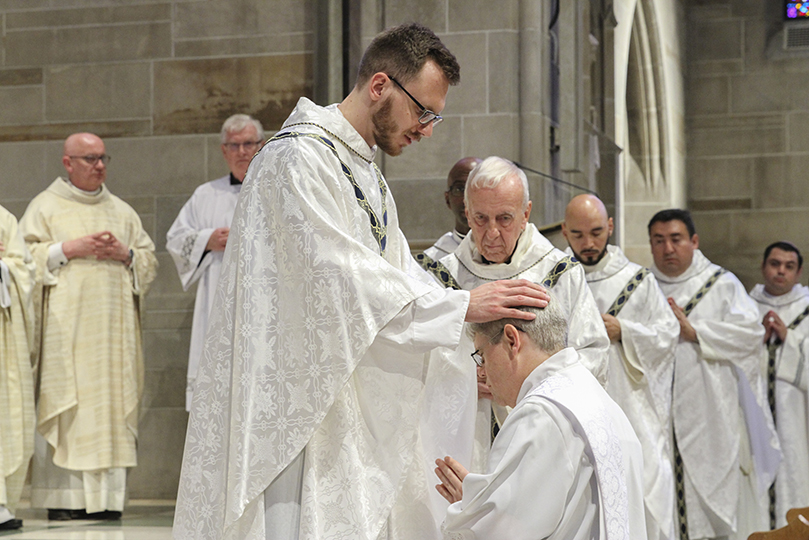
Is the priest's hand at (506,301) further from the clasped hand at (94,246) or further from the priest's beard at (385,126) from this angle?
the clasped hand at (94,246)

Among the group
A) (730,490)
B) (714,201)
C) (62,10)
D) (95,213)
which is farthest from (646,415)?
(714,201)

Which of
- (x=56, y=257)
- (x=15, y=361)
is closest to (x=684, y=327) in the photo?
(x=56, y=257)

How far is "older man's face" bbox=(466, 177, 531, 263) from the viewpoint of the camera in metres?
4.27

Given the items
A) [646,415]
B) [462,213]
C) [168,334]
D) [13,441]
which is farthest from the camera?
[168,334]

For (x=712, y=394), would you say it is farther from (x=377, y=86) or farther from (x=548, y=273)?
(x=377, y=86)

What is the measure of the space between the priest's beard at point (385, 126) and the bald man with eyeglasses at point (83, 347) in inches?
169

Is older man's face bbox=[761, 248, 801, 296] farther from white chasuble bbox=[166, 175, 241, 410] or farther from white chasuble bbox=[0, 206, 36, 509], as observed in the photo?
white chasuble bbox=[0, 206, 36, 509]

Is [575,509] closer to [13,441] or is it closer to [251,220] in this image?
[251,220]

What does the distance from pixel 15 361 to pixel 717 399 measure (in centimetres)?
435

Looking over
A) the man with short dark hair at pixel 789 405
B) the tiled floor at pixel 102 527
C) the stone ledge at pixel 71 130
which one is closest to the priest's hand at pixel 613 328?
the man with short dark hair at pixel 789 405

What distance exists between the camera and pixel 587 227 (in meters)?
6.30

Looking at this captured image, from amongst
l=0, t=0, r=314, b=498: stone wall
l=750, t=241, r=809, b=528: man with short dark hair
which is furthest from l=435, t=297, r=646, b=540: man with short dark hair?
l=0, t=0, r=314, b=498: stone wall

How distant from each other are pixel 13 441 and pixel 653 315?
3.86 metres

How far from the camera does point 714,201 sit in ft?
48.0
